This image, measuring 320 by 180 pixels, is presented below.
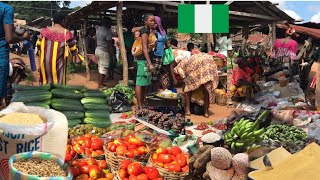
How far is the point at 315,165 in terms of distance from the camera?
1965mm

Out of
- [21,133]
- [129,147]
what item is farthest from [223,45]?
[21,133]

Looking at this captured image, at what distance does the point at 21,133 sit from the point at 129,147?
1.46 m

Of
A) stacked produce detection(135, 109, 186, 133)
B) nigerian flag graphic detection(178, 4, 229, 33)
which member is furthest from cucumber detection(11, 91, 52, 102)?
nigerian flag graphic detection(178, 4, 229, 33)

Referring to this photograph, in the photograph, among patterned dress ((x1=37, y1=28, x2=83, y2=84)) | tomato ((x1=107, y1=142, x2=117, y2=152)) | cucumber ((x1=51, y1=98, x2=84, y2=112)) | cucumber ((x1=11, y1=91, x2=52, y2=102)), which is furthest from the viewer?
patterned dress ((x1=37, y1=28, x2=83, y2=84))

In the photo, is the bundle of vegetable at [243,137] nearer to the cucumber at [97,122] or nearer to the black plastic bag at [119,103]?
the cucumber at [97,122]

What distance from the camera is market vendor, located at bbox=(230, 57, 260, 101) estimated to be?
8.73 m

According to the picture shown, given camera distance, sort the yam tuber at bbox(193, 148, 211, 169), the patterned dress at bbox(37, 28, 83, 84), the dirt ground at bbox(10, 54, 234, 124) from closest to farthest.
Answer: the yam tuber at bbox(193, 148, 211, 169)
the patterned dress at bbox(37, 28, 83, 84)
the dirt ground at bbox(10, 54, 234, 124)

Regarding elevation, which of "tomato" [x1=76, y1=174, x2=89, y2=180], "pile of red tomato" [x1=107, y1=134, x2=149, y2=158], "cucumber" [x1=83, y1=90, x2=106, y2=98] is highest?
"cucumber" [x1=83, y1=90, x2=106, y2=98]

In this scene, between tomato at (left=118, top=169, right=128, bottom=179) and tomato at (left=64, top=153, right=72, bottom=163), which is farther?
tomato at (left=64, top=153, right=72, bottom=163)

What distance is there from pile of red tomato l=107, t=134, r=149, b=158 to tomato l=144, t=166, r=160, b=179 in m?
0.36

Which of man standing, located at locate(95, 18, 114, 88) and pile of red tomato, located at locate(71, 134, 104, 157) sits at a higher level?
man standing, located at locate(95, 18, 114, 88)

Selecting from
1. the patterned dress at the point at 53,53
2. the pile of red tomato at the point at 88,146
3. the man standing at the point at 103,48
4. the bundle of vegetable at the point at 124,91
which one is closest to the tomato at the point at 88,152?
the pile of red tomato at the point at 88,146

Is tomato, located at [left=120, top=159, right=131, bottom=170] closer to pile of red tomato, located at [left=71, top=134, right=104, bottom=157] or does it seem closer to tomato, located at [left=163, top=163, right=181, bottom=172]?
tomato, located at [left=163, top=163, right=181, bottom=172]

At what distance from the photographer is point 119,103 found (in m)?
7.89
